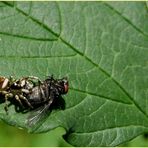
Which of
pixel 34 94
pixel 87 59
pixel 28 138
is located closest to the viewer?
pixel 87 59

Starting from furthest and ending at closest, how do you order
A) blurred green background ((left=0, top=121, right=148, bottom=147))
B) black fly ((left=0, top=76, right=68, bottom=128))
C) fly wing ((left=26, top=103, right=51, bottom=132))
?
blurred green background ((left=0, top=121, right=148, bottom=147)), black fly ((left=0, top=76, right=68, bottom=128)), fly wing ((left=26, top=103, right=51, bottom=132))

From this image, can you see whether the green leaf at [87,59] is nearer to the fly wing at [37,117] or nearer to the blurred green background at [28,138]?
the fly wing at [37,117]

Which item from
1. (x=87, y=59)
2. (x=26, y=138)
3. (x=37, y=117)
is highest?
(x=87, y=59)

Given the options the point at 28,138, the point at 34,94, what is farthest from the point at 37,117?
the point at 28,138

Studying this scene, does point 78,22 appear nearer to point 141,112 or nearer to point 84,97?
point 84,97

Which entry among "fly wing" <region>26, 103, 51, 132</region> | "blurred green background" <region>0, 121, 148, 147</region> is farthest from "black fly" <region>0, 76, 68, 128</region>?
"blurred green background" <region>0, 121, 148, 147</region>

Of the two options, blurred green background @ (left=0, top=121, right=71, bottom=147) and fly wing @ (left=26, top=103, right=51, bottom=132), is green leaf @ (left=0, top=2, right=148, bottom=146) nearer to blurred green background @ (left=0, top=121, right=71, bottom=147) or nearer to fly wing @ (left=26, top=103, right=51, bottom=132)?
fly wing @ (left=26, top=103, right=51, bottom=132)

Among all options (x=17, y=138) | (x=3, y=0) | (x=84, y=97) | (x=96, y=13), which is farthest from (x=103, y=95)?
(x=17, y=138)

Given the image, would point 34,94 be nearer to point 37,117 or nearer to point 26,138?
point 37,117
